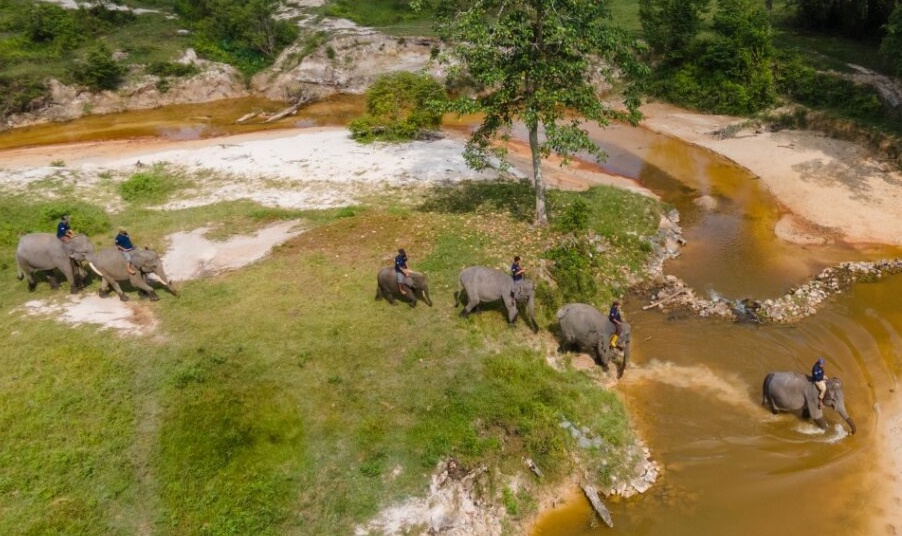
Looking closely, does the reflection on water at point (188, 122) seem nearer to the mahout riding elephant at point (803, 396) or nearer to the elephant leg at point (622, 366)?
the elephant leg at point (622, 366)

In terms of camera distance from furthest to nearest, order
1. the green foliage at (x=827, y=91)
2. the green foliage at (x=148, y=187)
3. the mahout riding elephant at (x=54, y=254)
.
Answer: the green foliage at (x=827, y=91)
the green foliage at (x=148, y=187)
the mahout riding elephant at (x=54, y=254)

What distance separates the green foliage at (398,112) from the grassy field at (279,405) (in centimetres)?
1549

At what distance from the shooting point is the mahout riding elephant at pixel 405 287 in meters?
18.5

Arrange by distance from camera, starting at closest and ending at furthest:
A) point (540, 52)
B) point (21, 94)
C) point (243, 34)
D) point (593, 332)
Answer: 1. point (593, 332)
2. point (540, 52)
3. point (21, 94)
4. point (243, 34)

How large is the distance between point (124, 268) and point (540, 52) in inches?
645

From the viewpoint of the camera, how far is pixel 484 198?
27.0 metres

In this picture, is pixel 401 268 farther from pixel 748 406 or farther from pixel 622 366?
pixel 748 406

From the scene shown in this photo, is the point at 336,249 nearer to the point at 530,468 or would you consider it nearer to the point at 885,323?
the point at 530,468

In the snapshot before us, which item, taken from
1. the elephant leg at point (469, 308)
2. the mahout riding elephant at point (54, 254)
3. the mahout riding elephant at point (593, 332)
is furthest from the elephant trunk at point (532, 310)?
the mahout riding elephant at point (54, 254)

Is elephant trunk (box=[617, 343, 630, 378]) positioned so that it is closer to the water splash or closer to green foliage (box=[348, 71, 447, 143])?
the water splash

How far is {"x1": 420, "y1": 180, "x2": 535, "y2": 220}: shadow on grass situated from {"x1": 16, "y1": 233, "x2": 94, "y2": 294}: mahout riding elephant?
13.4 metres

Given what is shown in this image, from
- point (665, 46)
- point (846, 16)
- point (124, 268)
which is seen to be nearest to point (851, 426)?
point (124, 268)

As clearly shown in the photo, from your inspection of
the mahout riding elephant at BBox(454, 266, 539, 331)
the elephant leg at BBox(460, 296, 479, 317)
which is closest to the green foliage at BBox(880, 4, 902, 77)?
the mahout riding elephant at BBox(454, 266, 539, 331)

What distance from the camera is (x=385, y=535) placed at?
12.6 meters
